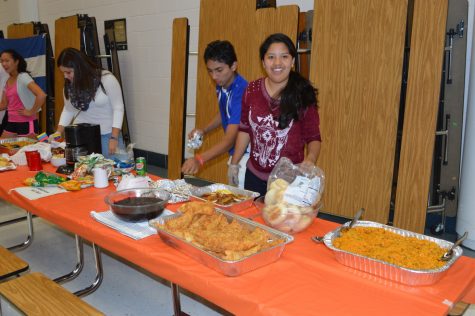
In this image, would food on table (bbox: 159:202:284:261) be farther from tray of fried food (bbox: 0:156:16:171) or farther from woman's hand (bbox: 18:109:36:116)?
woman's hand (bbox: 18:109:36:116)

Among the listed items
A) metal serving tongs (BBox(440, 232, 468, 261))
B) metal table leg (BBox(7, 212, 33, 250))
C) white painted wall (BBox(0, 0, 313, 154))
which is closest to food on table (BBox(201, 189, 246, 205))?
metal serving tongs (BBox(440, 232, 468, 261))

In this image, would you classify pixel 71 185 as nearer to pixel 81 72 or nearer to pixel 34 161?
pixel 34 161

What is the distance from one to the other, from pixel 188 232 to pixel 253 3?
2.77m

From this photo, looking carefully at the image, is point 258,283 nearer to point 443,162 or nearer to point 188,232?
point 188,232

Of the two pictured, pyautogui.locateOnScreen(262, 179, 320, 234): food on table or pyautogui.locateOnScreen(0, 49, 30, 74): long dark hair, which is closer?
pyautogui.locateOnScreen(262, 179, 320, 234): food on table

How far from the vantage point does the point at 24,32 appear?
6062mm

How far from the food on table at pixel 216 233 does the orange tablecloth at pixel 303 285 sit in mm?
58

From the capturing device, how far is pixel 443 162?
2.83 metres

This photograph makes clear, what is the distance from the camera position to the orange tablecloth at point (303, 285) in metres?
0.93

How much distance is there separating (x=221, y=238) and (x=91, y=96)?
194cm

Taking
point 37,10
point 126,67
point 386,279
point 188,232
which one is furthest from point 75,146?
point 37,10

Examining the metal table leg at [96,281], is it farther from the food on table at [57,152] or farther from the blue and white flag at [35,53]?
the blue and white flag at [35,53]

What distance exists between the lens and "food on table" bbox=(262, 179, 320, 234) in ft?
4.30

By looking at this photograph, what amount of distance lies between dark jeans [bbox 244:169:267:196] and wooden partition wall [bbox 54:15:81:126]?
396 cm
